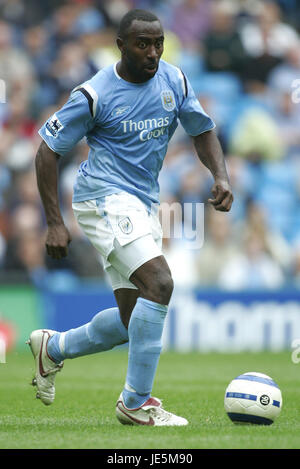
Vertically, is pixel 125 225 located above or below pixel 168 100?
below

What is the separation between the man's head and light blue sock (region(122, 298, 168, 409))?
1.47m

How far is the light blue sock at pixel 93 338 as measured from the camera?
652cm

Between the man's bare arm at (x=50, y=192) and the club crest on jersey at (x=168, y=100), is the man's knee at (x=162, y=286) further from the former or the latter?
the club crest on jersey at (x=168, y=100)

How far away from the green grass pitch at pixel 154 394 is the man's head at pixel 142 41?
2227 millimetres

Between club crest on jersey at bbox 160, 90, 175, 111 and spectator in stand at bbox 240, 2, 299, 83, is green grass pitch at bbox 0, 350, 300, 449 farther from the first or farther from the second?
spectator in stand at bbox 240, 2, 299, 83

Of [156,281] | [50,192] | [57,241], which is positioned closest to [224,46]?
[50,192]

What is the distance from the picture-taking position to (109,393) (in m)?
8.27

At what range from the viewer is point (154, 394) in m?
8.18

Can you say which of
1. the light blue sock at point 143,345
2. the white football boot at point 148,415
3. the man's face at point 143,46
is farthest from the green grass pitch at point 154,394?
the man's face at point 143,46

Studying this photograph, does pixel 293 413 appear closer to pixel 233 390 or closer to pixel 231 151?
pixel 233 390

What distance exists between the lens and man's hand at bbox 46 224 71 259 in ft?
19.7

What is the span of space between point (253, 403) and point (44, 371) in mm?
1579

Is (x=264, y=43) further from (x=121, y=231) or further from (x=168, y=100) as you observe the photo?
(x=121, y=231)

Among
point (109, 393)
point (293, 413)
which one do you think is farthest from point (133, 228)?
point (109, 393)
